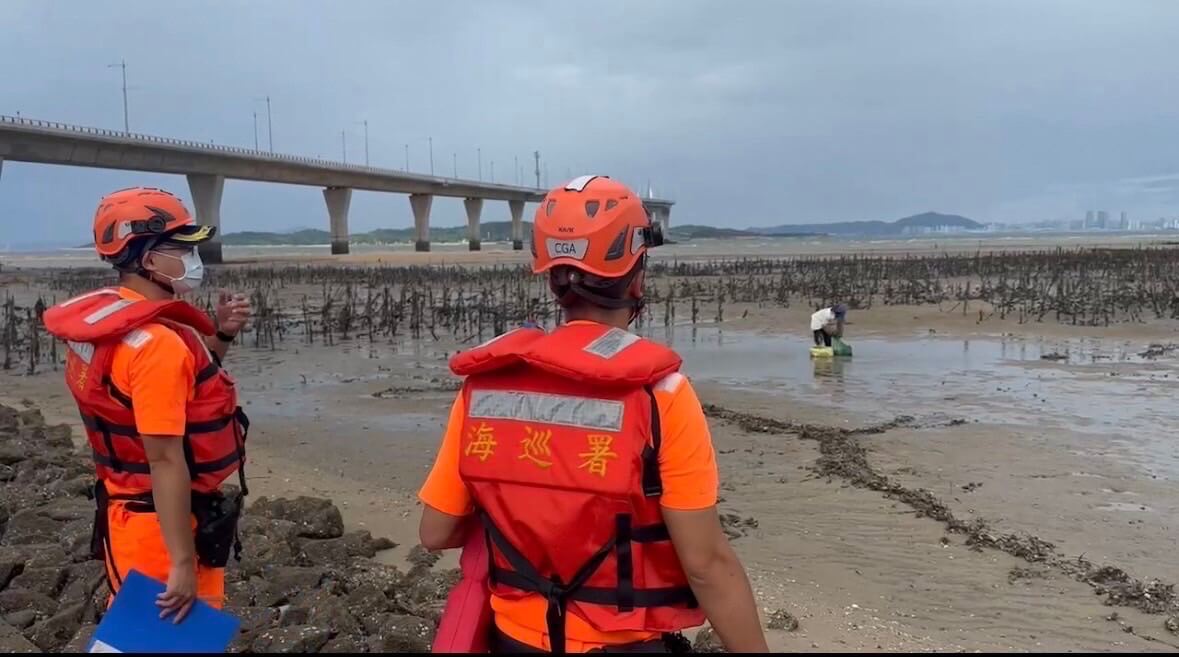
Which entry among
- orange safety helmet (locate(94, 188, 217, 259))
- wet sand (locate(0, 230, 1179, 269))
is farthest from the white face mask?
wet sand (locate(0, 230, 1179, 269))

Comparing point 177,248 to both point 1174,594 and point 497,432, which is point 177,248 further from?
point 1174,594

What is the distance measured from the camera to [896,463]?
7910 mm

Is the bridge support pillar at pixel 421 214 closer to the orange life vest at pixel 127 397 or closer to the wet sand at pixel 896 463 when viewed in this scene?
the wet sand at pixel 896 463

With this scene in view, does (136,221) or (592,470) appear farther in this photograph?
(136,221)

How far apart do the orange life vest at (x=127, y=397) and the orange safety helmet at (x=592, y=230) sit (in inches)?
56.6

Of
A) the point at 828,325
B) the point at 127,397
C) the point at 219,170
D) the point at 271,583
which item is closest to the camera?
the point at 127,397

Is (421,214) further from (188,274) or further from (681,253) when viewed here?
(188,274)

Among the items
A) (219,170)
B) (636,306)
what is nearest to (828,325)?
(636,306)

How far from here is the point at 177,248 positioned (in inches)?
126

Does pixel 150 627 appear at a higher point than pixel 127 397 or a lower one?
lower

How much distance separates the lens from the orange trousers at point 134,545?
3070mm

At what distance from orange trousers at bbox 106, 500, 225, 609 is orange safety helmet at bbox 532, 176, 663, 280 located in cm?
178

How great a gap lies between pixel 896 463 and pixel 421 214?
75820 millimetres

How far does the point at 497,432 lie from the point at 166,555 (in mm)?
1661
